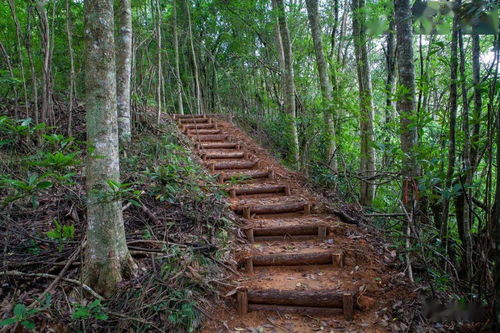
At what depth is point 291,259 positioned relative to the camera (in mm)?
3754

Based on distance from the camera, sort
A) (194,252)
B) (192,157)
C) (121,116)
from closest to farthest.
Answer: (194,252) < (121,116) < (192,157)

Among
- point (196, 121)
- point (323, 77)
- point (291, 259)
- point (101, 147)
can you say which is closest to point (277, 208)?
point (291, 259)

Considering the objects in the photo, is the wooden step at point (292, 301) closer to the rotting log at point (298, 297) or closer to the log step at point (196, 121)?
the rotting log at point (298, 297)

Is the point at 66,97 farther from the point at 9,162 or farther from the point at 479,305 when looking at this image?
the point at 479,305

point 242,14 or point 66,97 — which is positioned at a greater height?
point 242,14

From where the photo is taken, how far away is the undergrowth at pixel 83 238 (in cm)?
241

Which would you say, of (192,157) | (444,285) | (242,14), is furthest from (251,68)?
(444,285)

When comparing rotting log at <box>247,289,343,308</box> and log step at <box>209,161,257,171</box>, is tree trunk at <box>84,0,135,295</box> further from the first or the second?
log step at <box>209,161,257,171</box>

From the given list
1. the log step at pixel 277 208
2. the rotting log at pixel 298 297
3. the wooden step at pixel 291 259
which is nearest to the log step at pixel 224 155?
the log step at pixel 277 208

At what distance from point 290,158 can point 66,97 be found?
17.7 ft

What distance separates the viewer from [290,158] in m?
8.38

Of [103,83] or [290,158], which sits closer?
[103,83]

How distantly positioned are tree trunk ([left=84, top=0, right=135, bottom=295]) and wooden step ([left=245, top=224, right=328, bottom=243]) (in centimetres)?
191

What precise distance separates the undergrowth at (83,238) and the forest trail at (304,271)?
288 mm
